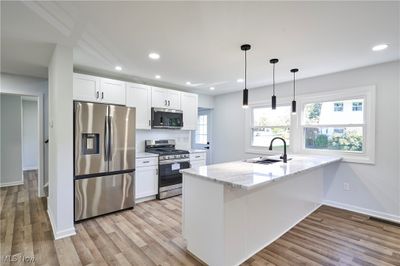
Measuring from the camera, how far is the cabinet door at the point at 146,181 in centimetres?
379

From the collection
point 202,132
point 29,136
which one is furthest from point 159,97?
point 29,136

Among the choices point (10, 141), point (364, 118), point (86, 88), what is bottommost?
point (10, 141)

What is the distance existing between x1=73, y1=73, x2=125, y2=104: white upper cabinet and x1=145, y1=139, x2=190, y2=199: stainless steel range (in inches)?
49.2

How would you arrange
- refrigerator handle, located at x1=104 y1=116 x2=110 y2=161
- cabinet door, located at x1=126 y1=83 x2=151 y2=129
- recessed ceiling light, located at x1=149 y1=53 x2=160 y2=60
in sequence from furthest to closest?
cabinet door, located at x1=126 y1=83 x2=151 y2=129, refrigerator handle, located at x1=104 y1=116 x2=110 y2=161, recessed ceiling light, located at x1=149 y1=53 x2=160 y2=60

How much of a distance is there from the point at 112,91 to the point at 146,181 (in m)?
1.82

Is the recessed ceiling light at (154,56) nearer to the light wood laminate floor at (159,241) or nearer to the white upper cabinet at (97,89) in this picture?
the white upper cabinet at (97,89)

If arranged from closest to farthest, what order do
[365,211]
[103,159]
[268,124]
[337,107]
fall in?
[103,159] < [365,211] < [337,107] < [268,124]

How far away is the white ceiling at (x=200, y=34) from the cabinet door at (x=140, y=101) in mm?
547

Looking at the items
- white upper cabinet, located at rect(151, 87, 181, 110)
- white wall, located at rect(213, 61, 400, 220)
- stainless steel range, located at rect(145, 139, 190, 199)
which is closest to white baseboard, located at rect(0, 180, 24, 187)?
stainless steel range, located at rect(145, 139, 190, 199)

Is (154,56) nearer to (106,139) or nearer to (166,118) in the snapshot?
(106,139)

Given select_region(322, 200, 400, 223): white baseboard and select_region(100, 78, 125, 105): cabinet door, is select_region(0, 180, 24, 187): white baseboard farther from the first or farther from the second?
select_region(322, 200, 400, 223): white baseboard

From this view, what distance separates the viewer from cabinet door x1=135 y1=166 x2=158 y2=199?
3791mm

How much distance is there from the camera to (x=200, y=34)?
2281 millimetres

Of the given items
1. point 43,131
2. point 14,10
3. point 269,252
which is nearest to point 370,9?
point 269,252
